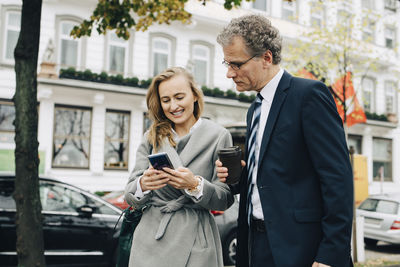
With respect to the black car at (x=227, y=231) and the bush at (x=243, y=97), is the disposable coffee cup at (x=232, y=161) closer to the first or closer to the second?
the black car at (x=227, y=231)

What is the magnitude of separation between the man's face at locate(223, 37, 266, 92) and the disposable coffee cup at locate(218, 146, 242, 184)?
1.15 ft

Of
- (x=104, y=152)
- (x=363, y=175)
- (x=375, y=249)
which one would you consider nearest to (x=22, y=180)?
(x=375, y=249)

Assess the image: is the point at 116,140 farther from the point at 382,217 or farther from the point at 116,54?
the point at 382,217

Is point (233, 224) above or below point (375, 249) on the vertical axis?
above

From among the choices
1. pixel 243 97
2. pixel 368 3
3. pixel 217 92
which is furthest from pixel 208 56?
pixel 368 3

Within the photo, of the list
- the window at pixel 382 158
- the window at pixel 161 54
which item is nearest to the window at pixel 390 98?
the window at pixel 382 158

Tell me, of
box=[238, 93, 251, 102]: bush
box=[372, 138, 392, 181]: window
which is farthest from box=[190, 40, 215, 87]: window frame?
box=[372, 138, 392, 181]: window

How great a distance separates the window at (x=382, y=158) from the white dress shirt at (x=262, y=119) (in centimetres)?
2525

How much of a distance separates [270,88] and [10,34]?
1632cm

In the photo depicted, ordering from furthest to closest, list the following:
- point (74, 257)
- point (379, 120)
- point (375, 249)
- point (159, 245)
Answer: point (379, 120) → point (375, 249) → point (74, 257) → point (159, 245)

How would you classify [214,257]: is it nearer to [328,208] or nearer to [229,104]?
[328,208]

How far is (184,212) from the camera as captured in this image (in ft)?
7.95

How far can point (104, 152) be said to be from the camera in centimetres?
1755

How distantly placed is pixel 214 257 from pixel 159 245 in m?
0.34
